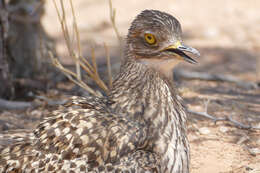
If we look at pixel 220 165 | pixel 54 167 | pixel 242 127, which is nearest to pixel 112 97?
pixel 54 167

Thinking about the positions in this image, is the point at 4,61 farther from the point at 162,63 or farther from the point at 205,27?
the point at 205,27

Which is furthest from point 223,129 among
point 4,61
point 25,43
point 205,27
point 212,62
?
point 205,27

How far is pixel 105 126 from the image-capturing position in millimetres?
3268

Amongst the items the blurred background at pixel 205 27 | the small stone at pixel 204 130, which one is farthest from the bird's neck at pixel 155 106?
the blurred background at pixel 205 27

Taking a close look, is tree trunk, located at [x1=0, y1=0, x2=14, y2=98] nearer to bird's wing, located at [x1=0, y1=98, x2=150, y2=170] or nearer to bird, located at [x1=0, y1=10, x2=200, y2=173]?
bird, located at [x1=0, y1=10, x2=200, y2=173]

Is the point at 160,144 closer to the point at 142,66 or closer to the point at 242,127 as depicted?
the point at 142,66

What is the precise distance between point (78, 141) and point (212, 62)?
6.09 metres

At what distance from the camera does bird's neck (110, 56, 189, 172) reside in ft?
11.1

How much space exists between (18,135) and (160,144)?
1.25 metres

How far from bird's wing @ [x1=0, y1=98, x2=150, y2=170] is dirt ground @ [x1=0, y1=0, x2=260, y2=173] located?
1221 millimetres

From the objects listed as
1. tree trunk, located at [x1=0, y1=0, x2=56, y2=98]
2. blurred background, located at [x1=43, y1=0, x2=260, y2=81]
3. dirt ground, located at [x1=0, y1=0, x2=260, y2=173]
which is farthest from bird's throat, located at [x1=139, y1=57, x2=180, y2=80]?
blurred background, located at [x1=43, y1=0, x2=260, y2=81]

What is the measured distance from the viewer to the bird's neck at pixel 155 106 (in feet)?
11.1

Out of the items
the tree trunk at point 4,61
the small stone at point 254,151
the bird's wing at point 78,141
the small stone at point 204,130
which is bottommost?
the small stone at point 254,151

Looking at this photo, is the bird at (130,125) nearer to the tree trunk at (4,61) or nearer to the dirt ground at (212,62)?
the dirt ground at (212,62)
